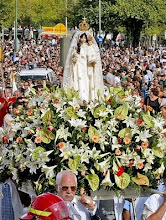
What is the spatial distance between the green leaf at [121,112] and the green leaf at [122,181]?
55cm

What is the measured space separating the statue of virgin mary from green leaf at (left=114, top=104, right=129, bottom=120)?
2.54m

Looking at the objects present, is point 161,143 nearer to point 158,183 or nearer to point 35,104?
point 158,183

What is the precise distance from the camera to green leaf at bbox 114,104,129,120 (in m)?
7.08

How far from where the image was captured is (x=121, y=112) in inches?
281

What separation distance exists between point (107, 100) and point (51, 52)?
5082 cm

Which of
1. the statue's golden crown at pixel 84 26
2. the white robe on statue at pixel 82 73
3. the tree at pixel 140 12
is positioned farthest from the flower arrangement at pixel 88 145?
the tree at pixel 140 12

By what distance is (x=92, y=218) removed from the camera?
6012mm

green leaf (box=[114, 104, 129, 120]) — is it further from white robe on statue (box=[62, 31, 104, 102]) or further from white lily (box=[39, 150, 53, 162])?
white robe on statue (box=[62, 31, 104, 102])

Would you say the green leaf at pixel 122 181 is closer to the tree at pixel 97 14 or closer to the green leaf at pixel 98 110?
the green leaf at pixel 98 110

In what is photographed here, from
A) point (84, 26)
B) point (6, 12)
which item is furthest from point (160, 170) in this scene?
point (6, 12)

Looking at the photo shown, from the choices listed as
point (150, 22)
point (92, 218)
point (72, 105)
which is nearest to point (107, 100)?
point (72, 105)

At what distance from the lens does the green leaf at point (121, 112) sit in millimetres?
7084

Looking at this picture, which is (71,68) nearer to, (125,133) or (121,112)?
(121,112)

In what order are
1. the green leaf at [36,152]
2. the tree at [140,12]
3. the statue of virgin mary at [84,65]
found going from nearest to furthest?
the green leaf at [36,152] → the statue of virgin mary at [84,65] → the tree at [140,12]
